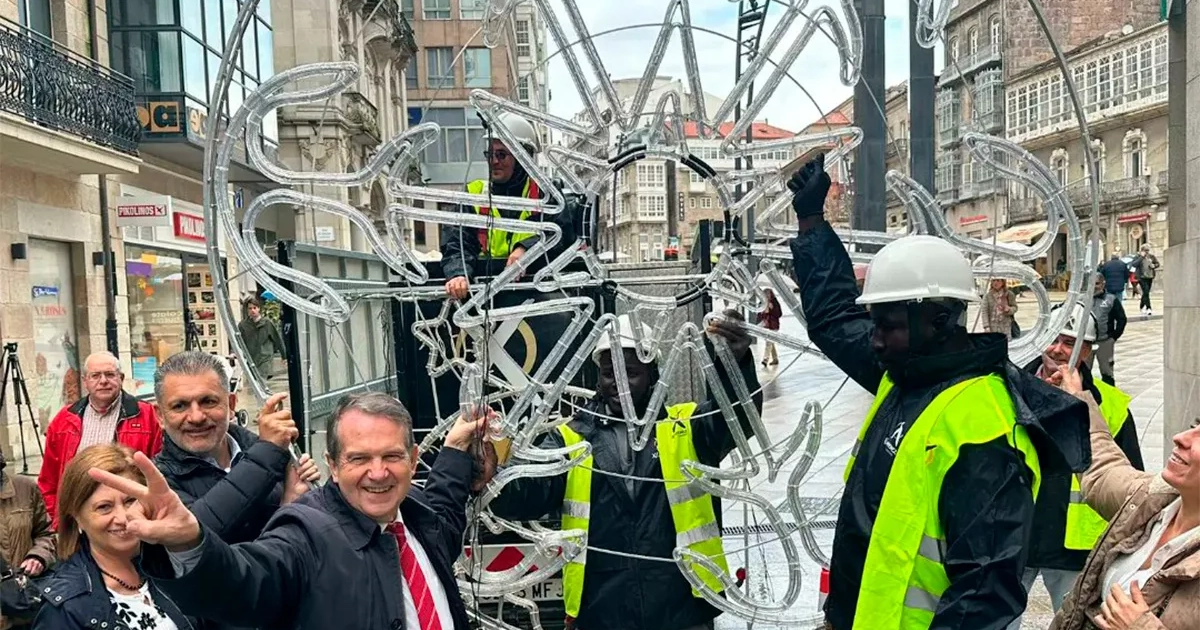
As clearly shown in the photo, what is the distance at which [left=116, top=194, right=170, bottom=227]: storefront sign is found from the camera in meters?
14.5

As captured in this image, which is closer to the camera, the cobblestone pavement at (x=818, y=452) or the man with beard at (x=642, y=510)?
the man with beard at (x=642, y=510)

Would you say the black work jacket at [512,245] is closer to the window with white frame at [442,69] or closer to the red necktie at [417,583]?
the window with white frame at [442,69]

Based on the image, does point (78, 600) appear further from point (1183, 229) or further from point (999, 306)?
point (1183, 229)

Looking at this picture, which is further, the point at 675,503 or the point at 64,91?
the point at 64,91

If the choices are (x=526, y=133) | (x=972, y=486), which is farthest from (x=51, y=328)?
(x=972, y=486)

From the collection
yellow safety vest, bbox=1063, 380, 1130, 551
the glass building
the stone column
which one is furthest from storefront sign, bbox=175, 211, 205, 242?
yellow safety vest, bbox=1063, 380, 1130, 551

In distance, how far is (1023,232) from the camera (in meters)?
4.10

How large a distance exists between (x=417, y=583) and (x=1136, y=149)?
1322cm

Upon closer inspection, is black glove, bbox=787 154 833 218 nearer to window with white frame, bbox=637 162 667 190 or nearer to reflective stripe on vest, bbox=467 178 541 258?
reflective stripe on vest, bbox=467 178 541 258

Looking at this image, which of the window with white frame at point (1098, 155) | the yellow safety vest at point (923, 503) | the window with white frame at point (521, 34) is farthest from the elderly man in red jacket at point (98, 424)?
the window with white frame at point (1098, 155)

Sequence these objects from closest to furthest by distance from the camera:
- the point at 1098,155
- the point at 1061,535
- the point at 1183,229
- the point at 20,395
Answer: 1. the point at 1061,535
2. the point at 1183,229
3. the point at 1098,155
4. the point at 20,395

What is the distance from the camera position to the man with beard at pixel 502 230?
3.69 metres

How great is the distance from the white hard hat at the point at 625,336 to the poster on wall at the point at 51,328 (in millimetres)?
10814

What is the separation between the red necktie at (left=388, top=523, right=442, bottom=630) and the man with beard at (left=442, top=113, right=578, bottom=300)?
1.22m
